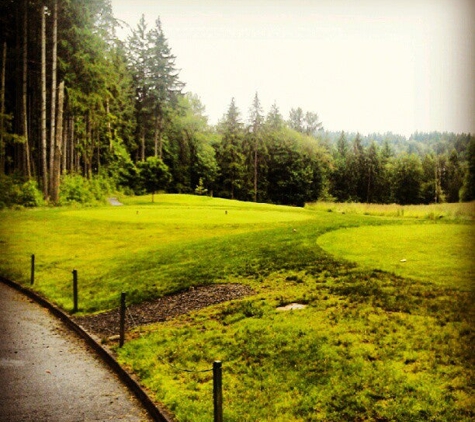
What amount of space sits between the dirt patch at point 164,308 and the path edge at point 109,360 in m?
0.21

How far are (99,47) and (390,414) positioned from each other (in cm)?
3447

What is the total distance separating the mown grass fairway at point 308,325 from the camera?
18.5 ft

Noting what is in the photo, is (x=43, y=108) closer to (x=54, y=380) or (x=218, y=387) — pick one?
(x=54, y=380)

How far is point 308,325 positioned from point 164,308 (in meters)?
4.04

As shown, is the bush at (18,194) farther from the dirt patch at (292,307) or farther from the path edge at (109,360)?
the dirt patch at (292,307)

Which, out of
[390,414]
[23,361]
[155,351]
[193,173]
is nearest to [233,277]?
[155,351]

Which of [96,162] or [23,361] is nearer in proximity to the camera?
[23,361]

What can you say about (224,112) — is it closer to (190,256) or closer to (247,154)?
(247,154)

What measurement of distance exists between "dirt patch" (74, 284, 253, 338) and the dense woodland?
13697 millimetres

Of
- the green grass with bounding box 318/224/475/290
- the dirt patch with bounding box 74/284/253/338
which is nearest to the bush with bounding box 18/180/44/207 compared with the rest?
the dirt patch with bounding box 74/284/253/338

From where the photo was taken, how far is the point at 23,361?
26.4ft

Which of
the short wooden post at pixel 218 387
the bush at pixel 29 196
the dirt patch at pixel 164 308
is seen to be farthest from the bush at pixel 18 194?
the short wooden post at pixel 218 387

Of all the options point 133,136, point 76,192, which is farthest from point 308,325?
point 133,136

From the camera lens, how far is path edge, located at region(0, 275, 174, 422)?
617 cm
